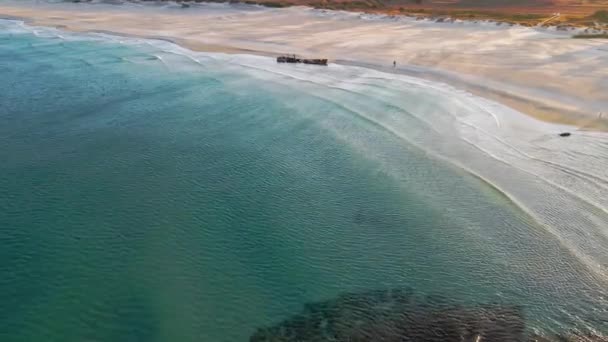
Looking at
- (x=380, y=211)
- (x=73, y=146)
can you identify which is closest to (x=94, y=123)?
(x=73, y=146)

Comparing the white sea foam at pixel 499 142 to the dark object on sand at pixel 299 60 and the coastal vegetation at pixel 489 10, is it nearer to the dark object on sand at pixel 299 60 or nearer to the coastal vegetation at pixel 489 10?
the dark object on sand at pixel 299 60

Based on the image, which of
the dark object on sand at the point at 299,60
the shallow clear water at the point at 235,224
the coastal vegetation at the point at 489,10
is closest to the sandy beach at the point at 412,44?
the dark object on sand at the point at 299,60

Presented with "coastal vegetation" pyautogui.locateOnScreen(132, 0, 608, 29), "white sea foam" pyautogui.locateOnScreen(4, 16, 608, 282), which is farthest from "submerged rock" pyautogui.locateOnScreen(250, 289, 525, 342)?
"coastal vegetation" pyautogui.locateOnScreen(132, 0, 608, 29)

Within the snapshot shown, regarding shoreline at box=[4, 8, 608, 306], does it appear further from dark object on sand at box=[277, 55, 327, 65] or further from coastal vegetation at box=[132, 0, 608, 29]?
coastal vegetation at box=[132, 0, 608, 29]

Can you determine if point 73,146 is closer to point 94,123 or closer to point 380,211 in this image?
point 94,123

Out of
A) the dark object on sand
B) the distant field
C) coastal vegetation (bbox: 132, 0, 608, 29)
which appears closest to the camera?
the dark object on sand

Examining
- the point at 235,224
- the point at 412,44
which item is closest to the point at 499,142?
the point at 235,224
